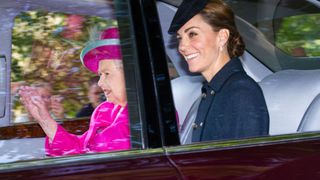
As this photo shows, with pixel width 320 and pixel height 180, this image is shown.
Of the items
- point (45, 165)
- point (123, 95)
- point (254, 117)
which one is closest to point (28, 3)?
point (123, 95)

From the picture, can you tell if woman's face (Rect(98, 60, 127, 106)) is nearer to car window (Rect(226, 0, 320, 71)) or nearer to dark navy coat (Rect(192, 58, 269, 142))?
dark navy coat (Rect(192, 58, 269, 142))

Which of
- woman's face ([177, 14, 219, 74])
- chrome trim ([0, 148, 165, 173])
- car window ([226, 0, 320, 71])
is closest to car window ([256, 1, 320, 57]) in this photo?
car window ([226, 0, 320, 71])

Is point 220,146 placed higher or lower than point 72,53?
lower

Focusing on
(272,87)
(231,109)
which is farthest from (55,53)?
(272,87)

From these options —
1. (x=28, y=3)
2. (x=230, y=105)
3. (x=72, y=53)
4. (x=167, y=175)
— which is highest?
(x=28, y=3)

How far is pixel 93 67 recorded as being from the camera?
282cm

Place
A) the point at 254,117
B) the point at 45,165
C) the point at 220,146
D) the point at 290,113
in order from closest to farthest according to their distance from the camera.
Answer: the point at 45,165, the point at 220,146, the point at 254,117, the point at 290,113

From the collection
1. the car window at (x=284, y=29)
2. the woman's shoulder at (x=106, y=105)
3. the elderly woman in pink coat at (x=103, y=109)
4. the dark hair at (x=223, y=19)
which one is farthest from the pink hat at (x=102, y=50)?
the car window at (x=284, y=29)

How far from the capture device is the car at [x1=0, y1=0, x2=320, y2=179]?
258 centimetres

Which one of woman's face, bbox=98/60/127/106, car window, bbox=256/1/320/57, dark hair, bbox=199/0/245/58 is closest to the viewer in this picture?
woman's face, bbox=98/60/127/106

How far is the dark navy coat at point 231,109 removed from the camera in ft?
9.41

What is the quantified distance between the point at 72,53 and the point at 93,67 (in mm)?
103

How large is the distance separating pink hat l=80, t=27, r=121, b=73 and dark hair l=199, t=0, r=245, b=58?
46 centimetres

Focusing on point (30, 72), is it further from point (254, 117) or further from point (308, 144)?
point (308, 144)
